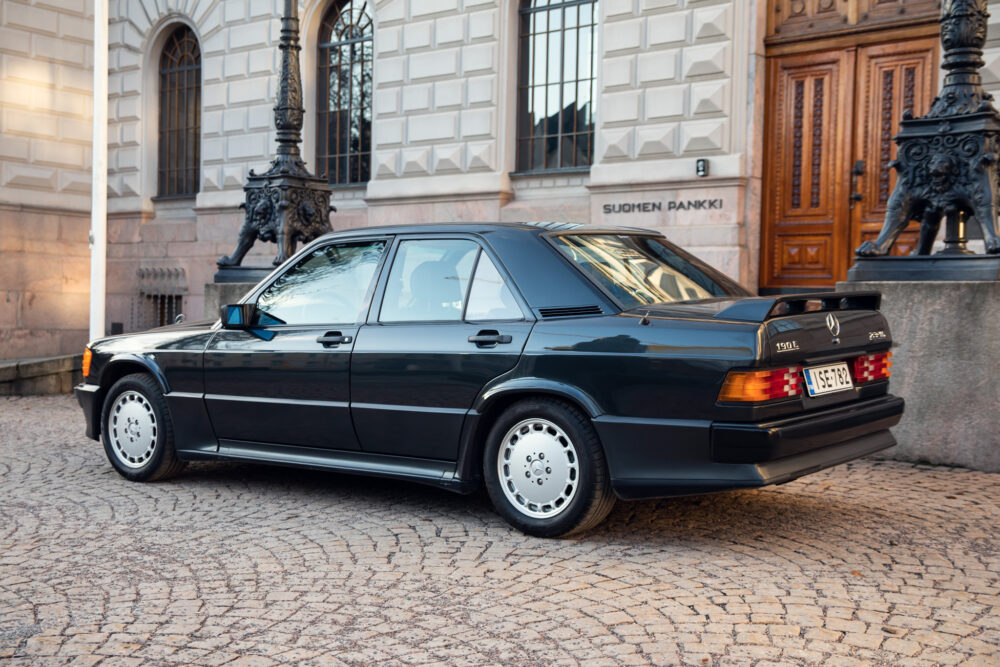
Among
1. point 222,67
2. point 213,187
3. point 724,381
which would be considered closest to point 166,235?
point 213,187

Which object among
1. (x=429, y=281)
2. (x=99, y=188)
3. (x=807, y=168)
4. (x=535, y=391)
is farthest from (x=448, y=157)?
(x=535, y=391)

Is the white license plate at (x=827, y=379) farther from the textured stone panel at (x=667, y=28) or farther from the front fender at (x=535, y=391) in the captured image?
the textured stone panel at (x=667, y=28)

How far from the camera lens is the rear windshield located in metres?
5.64

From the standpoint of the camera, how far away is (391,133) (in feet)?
57.5

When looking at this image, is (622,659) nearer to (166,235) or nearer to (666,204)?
(666,204)

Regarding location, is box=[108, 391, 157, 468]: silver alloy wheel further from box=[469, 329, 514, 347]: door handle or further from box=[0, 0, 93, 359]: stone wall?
box=[0, 0, 93, 359]: stone wall

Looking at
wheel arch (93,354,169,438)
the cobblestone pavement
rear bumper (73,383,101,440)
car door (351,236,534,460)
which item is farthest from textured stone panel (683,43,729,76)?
rear bumper (73,383,101,440)

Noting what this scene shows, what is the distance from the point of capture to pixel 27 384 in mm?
14188

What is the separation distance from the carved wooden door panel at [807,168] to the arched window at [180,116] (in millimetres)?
11365

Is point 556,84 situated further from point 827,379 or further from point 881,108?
point 827,379

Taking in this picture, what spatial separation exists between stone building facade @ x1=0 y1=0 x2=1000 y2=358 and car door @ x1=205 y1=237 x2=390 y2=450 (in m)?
8.03

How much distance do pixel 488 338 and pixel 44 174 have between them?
51.5 feet

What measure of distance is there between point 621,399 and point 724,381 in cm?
51

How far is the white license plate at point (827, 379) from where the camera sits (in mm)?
5238
